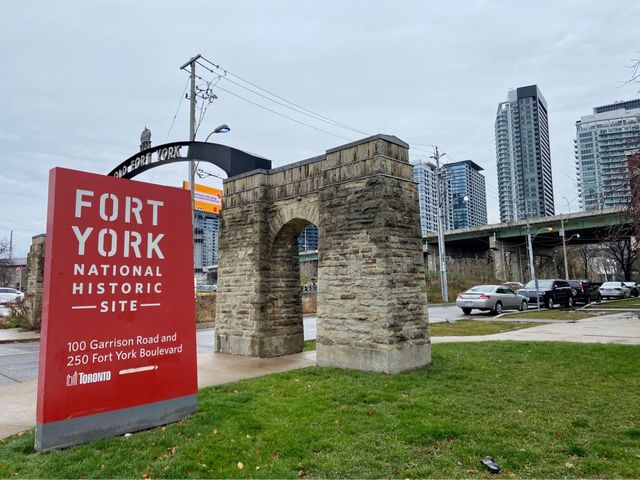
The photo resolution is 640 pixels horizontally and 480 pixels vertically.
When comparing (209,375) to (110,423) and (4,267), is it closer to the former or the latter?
(110,423)

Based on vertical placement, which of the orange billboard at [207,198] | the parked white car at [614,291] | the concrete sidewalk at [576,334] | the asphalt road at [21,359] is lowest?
the asphalt road at [21,359]

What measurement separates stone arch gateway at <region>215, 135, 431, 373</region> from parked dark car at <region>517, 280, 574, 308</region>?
19.1m

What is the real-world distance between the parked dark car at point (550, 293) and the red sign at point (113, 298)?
23.5 metres

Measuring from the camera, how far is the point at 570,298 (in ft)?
89.7

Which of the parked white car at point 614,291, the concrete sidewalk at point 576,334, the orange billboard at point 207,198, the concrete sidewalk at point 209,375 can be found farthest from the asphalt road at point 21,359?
the parked white car at point 614,291

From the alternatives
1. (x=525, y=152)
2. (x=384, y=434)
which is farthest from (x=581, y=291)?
(x=384, y=434)

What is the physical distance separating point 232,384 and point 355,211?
3.90 meters

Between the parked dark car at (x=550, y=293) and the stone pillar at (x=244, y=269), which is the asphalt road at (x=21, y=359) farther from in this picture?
the parked dark car at (x=550, y=293)

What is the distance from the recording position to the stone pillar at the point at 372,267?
27.1 ft

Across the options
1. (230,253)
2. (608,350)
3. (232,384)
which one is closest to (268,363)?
(232,384)

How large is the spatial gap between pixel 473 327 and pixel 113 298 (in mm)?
13788

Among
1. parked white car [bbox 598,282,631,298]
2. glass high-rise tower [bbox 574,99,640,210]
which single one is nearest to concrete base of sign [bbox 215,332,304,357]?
glass high-rise tower [bbox 574,99,640,210]

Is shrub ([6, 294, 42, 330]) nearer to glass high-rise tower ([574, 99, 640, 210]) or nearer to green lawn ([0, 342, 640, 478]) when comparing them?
green lawn ([0, 342, 640, 478])

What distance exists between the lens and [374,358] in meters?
8.29
